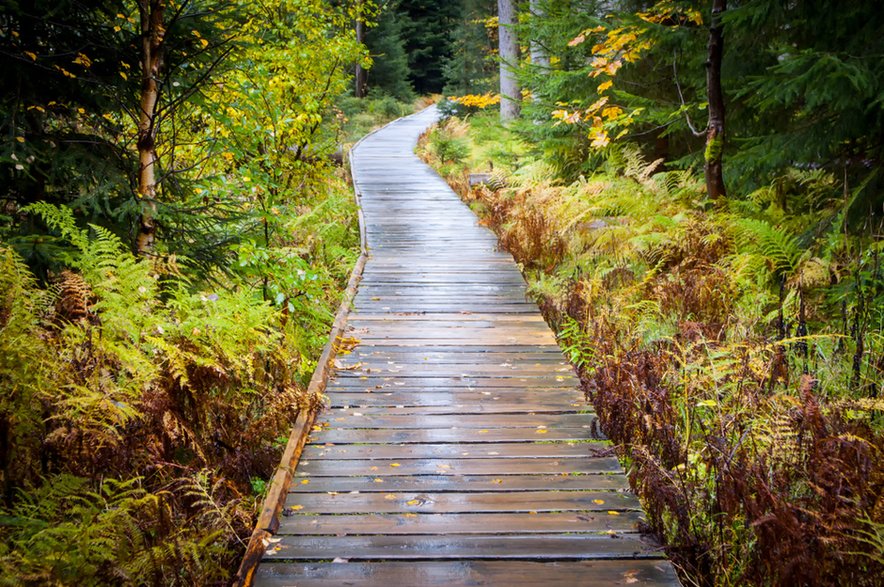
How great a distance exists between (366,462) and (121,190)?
369 cm

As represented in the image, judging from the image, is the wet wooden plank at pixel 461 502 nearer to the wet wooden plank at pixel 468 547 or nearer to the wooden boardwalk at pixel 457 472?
the wooden boardwalk at pixel 457 472

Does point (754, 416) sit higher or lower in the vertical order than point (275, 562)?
higher

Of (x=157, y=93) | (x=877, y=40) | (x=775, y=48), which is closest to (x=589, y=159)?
(x=775, y=48)

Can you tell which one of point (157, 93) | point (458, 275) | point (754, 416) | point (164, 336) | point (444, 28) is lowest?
point (458, 275)

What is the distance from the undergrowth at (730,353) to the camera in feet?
8.45

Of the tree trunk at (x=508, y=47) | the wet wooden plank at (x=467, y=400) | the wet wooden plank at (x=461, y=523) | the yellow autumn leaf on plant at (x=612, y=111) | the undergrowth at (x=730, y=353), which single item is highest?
the tree trunk at (x=508, y=47)

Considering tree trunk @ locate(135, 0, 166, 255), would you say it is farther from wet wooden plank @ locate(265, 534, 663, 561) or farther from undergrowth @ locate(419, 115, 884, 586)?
undergrowth @ locate(419, 115, 884, 586)

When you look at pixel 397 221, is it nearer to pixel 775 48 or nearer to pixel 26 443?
pixel 775 48

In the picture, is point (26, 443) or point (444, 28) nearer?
point (26, 443)

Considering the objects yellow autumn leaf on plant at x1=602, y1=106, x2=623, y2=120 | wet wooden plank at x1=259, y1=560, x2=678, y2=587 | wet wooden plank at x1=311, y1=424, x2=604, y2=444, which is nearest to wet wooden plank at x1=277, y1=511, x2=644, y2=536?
wet wooden plank at x1=259, y1=560, x2=678, y2=587

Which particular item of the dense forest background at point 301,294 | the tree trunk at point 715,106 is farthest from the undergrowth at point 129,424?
the tree trunk at point 715,106

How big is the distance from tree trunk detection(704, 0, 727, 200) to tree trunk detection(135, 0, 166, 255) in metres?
5.88

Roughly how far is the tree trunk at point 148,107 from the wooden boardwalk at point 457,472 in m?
2.21

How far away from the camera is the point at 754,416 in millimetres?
3363
